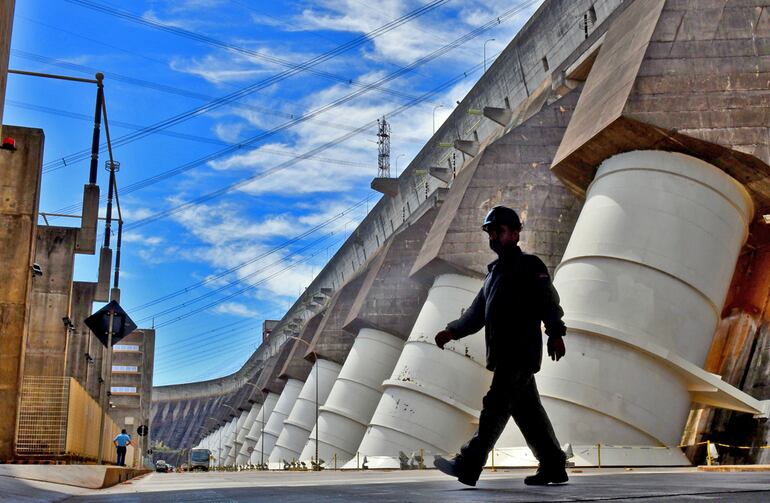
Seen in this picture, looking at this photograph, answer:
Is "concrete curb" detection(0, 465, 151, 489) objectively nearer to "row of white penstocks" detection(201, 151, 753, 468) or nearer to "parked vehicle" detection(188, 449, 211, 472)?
"row of white penstocks" detection(201, 151, 753, 468)

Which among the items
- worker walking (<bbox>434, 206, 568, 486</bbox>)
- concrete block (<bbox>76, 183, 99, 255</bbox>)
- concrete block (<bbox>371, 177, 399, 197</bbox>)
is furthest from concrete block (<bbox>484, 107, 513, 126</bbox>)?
worker walking (<bbox>434, 206, 568, 486</bbox>)

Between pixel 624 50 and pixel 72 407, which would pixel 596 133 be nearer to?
pixel 624 50

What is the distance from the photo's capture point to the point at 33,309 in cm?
2756

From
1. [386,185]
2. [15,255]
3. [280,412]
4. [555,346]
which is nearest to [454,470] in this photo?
[555,346]

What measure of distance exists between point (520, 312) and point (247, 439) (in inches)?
3341

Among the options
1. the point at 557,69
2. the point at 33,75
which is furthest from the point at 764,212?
the point at 33,75

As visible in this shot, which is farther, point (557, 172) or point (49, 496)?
point (557, 172)

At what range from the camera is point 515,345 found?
6379mm

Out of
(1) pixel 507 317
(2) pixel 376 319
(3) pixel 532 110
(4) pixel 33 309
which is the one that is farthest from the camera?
(2) pixel 376 319

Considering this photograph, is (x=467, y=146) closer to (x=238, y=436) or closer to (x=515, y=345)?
(x=515, y=345)

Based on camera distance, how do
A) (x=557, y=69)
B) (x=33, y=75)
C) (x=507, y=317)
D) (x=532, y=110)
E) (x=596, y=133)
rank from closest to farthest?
(x=507, y=317) → (x=596, y=133) → (x=33, y=75) → (x=557, y=69) → (x=532, y=110)

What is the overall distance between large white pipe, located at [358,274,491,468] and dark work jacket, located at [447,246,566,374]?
23.5m

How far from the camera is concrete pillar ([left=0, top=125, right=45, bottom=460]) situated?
16.5m

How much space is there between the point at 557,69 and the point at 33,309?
1868cm
